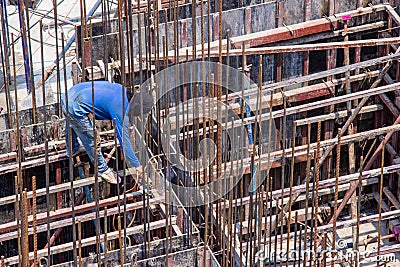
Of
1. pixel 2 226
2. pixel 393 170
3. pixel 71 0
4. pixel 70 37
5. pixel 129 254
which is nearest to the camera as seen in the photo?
pixel 129 254

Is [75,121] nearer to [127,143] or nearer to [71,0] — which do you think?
[127,143]

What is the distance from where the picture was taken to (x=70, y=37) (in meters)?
17.3

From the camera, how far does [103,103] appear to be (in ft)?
44.0

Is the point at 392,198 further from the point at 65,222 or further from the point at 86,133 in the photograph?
the point at 65,222

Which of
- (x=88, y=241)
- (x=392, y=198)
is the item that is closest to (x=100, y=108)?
(x=88, y=241)

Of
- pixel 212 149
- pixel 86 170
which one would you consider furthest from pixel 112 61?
pixel 212 149

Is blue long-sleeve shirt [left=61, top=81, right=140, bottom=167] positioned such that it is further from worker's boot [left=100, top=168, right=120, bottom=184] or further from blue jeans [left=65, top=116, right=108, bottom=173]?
worker's boot [left=100, top=168, right=120, bottom=184]

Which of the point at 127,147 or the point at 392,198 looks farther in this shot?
the point at 392,198

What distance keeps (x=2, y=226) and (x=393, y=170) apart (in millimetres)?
4625

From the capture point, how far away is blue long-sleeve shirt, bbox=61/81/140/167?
43.6 ft

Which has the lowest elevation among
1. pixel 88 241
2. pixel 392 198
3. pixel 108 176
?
pixel 88 241

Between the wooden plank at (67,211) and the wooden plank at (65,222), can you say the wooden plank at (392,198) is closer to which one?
the wooden plank at (67,211)

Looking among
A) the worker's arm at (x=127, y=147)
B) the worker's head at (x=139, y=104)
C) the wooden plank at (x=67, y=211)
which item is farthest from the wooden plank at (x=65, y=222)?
the worker's head at (x=139, y=104)

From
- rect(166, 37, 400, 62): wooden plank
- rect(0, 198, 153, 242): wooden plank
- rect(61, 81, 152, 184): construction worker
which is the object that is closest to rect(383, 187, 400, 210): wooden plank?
rect(166, 37, 400, 62): wooden plank
